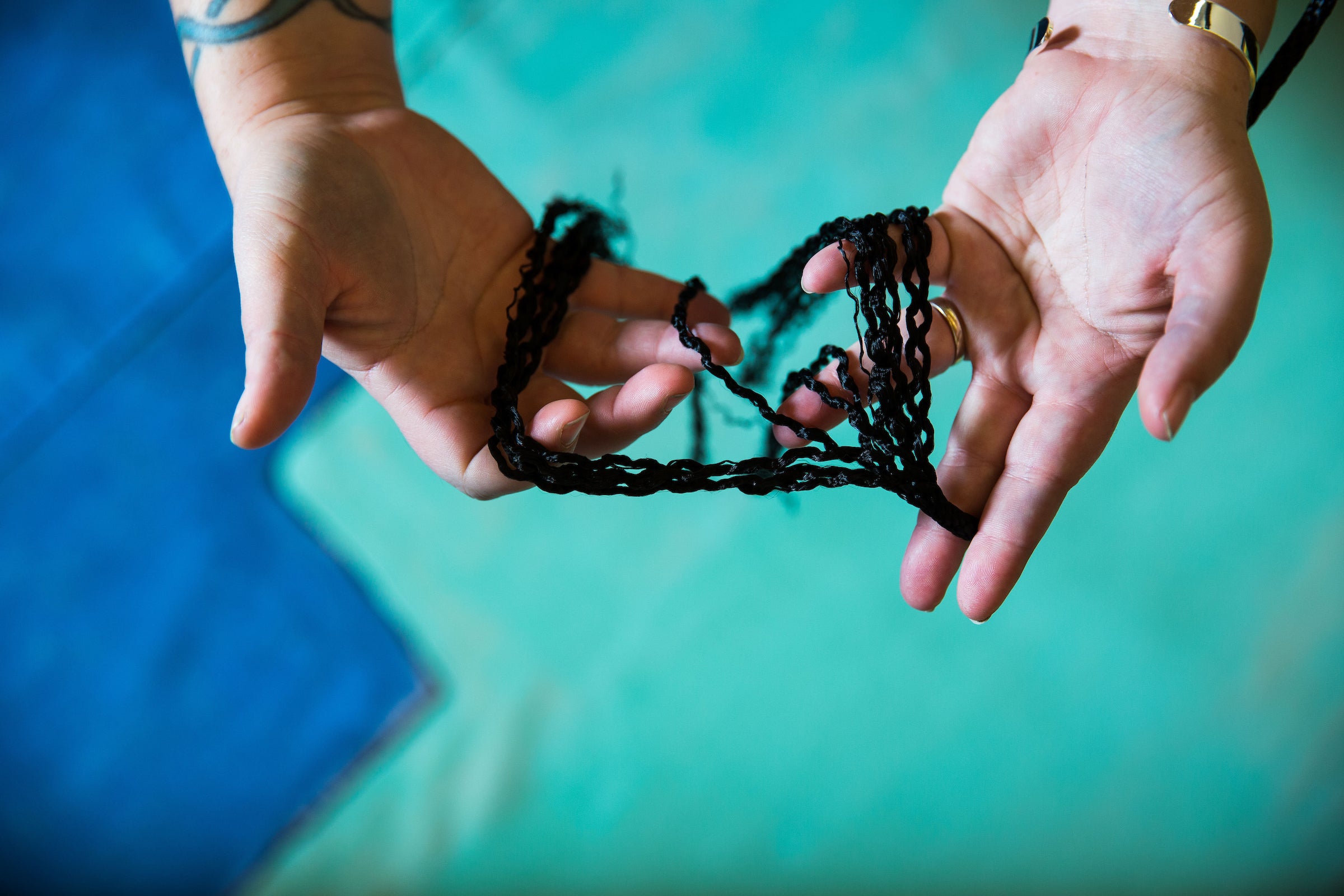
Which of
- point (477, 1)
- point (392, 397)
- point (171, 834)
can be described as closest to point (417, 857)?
point (171, 834)

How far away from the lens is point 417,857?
1454mm

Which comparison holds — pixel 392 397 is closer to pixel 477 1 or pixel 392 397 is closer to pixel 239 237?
pixel 239 237

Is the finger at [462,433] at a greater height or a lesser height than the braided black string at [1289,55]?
lesser

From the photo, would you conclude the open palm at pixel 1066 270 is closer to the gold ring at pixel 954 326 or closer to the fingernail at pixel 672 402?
the gold ring at pixel 954 326

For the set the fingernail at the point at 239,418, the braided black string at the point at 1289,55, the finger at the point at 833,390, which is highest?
the braided black string at the point at 1289,55

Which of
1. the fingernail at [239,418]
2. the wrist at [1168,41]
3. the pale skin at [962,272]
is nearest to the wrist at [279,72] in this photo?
the pale skin at [962,272]

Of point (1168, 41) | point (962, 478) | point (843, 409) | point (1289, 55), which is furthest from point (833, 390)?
point (1289, 55)

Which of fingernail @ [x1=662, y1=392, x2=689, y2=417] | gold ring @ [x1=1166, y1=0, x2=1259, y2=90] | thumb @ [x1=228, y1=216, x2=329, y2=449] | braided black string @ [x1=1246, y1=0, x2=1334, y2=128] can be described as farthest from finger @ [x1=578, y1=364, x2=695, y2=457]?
braided black string @ [x1=1246, y1=0, x2=1334, y2=128]

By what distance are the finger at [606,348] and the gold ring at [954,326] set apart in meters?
0.21

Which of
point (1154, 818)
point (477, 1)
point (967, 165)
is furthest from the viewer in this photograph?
point (477, 1)

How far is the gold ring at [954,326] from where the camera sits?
2.87 ft

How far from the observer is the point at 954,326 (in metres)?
0.88

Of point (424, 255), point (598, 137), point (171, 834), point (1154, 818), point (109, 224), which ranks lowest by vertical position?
point (171, 834)

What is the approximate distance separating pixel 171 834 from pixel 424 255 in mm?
1194
